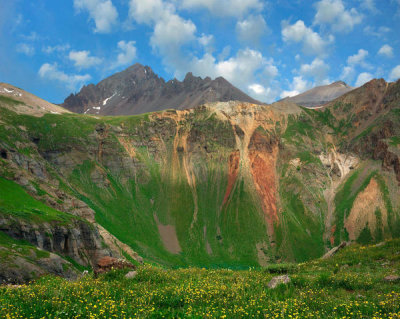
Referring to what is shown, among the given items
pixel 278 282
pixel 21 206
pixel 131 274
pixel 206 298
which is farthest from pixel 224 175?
pixel 206 298

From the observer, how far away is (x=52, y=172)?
92.7 metres

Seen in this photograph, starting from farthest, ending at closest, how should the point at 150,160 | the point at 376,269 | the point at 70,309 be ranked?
the point at 150,160, the point at 376,269, the point at 70,309

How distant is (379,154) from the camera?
396ft

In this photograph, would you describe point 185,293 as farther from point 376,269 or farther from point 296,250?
point 296,250

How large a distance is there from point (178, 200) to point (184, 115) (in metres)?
49.7

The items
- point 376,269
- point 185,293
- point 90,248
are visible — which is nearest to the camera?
point 185,293

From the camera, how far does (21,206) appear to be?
173ft

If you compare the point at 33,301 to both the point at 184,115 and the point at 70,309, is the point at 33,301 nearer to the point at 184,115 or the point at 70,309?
the point at 70,309

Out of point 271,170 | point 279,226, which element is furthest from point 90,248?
point 271,170

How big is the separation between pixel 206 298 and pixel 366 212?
111m

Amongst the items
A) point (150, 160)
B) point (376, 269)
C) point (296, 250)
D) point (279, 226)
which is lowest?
point (296, 250)

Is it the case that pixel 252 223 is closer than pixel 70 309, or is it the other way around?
pixel 70 309

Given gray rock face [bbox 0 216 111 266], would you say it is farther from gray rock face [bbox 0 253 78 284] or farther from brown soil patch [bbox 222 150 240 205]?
brown soil patch [bbox 222 150 240 205]

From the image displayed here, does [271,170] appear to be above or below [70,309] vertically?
above
